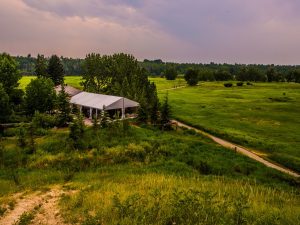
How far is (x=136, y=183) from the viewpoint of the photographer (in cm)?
1897

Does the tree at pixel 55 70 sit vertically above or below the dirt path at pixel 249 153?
above

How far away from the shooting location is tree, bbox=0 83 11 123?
139ft

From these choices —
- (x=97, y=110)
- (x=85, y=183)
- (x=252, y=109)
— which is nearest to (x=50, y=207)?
(x=85, y=183)

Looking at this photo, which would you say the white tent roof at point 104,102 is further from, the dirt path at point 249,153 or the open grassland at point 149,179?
the dirt path at point 249,153

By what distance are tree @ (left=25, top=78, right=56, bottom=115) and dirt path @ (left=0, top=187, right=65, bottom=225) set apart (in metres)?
33.1

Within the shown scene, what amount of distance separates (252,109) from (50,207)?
57.1 m

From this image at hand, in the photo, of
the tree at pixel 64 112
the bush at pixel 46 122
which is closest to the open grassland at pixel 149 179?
the bush at pixel 46 122

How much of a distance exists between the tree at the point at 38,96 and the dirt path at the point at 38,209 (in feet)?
109

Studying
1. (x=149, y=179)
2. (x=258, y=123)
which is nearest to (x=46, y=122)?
(x=149, y=179)

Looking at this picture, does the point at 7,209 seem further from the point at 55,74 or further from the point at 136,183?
the point at 55,74

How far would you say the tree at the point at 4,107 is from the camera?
4228cm

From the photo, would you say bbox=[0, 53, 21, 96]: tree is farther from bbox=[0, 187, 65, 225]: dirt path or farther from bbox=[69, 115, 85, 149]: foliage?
bbox=[0, 187, 65, 225]: dirt path

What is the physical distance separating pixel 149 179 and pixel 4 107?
30.4 m

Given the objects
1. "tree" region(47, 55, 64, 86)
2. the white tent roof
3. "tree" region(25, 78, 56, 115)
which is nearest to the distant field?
the white tent roof
